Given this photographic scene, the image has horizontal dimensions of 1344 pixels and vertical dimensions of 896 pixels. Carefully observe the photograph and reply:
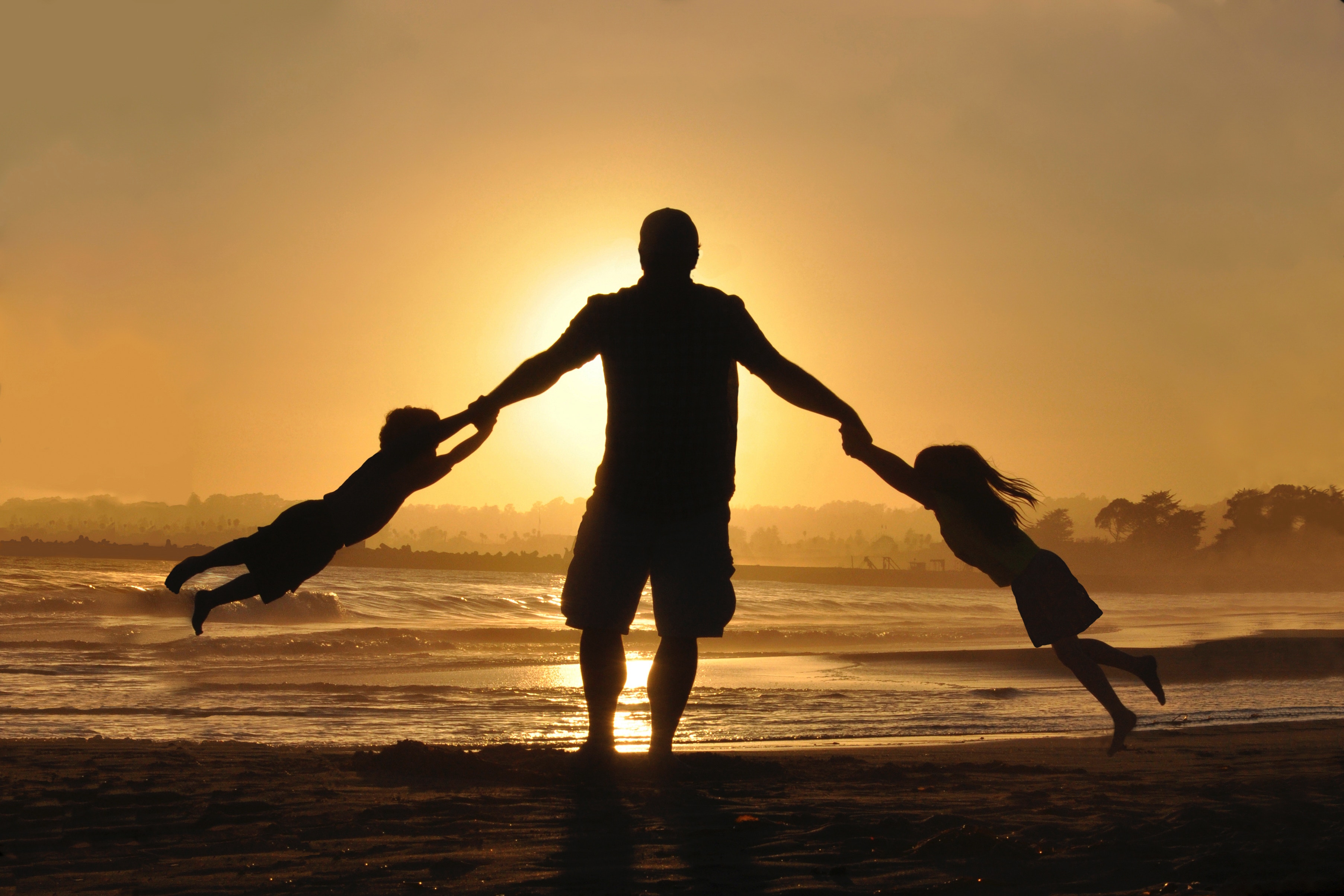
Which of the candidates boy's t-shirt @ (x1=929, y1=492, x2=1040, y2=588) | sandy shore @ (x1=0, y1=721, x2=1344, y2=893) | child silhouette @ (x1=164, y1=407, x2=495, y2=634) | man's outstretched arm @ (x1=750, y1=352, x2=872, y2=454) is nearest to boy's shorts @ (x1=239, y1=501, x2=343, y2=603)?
child silhouette @ (x1=164, y1=407, x2=495, y2=634)

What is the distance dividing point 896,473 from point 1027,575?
0.73 m

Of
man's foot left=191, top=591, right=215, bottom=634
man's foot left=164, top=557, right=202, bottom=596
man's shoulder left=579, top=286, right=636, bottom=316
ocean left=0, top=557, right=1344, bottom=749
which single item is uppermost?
man's shoulder left=579, top=286, right=636, bottom=316

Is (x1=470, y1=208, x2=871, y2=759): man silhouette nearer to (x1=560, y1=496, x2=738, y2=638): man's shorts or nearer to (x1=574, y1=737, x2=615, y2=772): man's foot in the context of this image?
(x1=560, y1=496, x2=738, y2=638): man's shorts

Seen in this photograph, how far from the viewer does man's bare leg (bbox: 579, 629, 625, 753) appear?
3.43 meters

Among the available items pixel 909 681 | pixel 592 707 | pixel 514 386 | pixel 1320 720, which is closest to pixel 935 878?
pixel 592 707

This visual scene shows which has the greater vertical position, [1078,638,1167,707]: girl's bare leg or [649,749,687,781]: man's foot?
[1078,638,1167,707]: girl's bare leg

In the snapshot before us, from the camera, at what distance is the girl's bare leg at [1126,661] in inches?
167

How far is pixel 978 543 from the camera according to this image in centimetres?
394

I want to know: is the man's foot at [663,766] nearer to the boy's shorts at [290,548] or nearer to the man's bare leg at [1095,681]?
the boy's shorts at [290,548]

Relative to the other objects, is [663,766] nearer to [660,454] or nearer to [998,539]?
[660,454]

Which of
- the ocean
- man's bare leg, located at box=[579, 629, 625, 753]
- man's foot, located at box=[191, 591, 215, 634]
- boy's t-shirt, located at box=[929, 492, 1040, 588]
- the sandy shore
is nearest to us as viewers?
the sandy shore

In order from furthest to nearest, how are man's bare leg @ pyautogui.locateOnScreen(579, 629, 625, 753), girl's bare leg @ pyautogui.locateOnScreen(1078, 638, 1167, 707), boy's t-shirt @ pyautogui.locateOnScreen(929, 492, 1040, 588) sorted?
girl's bare leg @ pyautogui.locateOnScreen(1078, 638, 1167, 707), boy's t-shirt @ pyautogui.locateOnScreen(929, 492, 1040, 588), man's bare leg @ pyautogui.locateOnScreen(579, 629, 625, 753)

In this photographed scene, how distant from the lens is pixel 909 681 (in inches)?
436

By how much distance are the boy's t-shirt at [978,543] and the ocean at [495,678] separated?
2.65 metres
